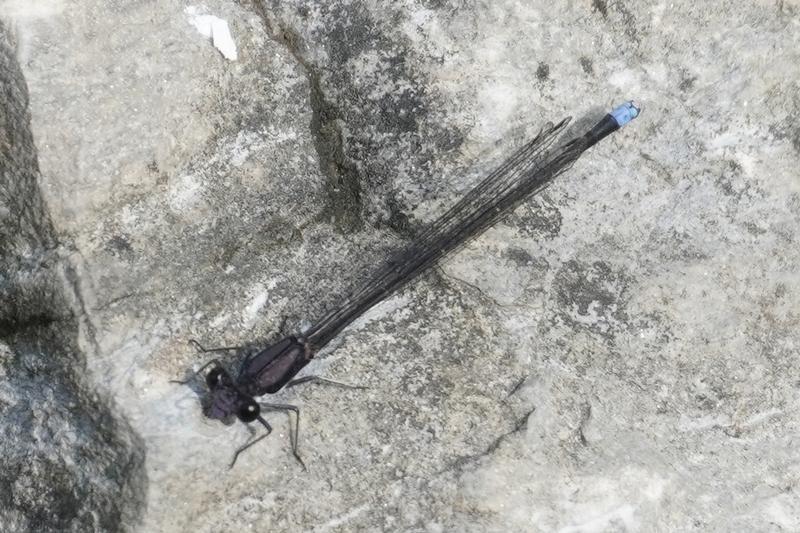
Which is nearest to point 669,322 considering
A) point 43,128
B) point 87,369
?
point 87,369

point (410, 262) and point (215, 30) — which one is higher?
point (215, 30)

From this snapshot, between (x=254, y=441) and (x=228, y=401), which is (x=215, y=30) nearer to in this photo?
(x=228, y=401)

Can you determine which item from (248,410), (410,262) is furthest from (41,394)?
(410,262)

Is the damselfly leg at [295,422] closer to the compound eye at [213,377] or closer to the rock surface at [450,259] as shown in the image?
the rock surface at [450,259]

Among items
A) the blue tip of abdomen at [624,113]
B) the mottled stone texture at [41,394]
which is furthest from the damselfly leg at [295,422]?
the blue tip of abdomen at [624,113]

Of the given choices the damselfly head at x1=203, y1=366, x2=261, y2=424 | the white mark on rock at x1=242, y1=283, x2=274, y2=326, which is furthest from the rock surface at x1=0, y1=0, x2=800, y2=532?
the damselfly head at x1=203, y1=366, x2=261, y2=424

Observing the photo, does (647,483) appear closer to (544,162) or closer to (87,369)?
(544,162)
